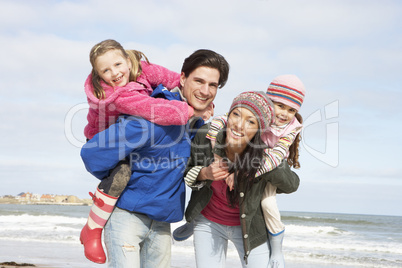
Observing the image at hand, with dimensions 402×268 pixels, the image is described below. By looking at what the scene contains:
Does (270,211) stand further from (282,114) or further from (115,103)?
(115,103)

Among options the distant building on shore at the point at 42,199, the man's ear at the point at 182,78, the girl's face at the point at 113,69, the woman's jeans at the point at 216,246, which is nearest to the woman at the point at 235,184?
the woman's jeans at the point at 216,246

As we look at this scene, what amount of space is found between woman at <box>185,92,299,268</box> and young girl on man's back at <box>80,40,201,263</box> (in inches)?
12.6

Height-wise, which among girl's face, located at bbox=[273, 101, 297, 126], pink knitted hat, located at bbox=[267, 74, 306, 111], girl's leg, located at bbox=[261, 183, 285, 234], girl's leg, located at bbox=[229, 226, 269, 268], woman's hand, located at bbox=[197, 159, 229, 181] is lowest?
girl's leg, located at bbox=[229, 226, 269, 268]

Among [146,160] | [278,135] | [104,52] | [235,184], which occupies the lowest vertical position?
[235,184]

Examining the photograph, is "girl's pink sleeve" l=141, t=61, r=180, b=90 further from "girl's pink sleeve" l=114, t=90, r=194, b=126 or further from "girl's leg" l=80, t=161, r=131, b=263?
"girl's leg" l=80, t=161, r=131, b=263

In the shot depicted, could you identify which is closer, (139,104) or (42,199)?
(139,104)

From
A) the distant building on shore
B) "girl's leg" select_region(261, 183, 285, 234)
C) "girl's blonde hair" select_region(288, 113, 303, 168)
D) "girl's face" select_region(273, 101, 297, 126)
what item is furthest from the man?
the distant building on shore

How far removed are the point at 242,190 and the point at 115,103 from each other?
0.98 m

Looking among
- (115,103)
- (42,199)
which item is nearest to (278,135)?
(115,103)

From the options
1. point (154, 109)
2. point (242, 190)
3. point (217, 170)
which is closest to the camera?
point (217, 170)

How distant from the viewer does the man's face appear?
289 centimetres

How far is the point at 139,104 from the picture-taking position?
266 centimetres

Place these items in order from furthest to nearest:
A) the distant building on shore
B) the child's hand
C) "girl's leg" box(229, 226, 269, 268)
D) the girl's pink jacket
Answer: the distant building on shore, "girl's leg" box(229, 226, 269, 268), the child's hand, the girl's pink jacket

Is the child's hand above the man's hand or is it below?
below
